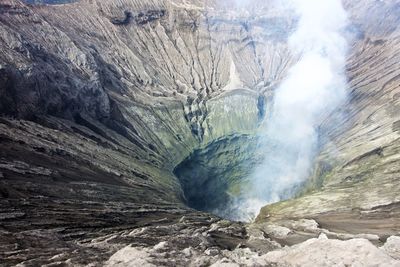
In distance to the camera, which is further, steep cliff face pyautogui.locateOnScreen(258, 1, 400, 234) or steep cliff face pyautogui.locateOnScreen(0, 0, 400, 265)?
steep cliff face pyautogui.locateOnScreen(258, 1, 400, 234)

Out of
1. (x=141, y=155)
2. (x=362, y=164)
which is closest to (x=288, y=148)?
(x=362, y=164)

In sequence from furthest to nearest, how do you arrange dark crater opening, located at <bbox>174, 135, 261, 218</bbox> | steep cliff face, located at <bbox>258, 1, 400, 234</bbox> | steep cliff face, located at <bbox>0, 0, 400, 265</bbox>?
dark crater opening, located at <bbox>174, 135, 261, 218</bbox> < steep cliff face, located at <bbox>258, 1, 400, 234</bbox> < steep cliff face, located at <bbox>0, 0, 400, 265</bbox>

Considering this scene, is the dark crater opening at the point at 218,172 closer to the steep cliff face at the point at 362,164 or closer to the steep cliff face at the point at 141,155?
the steep cliff face at the point at 141,155

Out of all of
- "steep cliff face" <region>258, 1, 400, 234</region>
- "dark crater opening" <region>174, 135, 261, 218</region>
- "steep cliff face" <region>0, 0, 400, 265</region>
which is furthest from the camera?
"dark crater opening" <region>174, 135, 261, 218</region>

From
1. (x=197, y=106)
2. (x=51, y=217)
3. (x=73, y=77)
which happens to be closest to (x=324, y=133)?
(x=197, y=106)

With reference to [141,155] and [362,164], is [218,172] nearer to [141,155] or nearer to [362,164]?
[141,155]

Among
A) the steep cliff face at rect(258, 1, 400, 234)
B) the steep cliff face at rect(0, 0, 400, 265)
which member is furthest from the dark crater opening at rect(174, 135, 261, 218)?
the steep cliff face at rect(258, 1, 400, 234)

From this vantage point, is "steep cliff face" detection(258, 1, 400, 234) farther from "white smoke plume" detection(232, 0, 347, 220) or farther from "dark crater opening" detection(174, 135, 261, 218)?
"dark crater opening" detection(174, 135, 261, 218)
